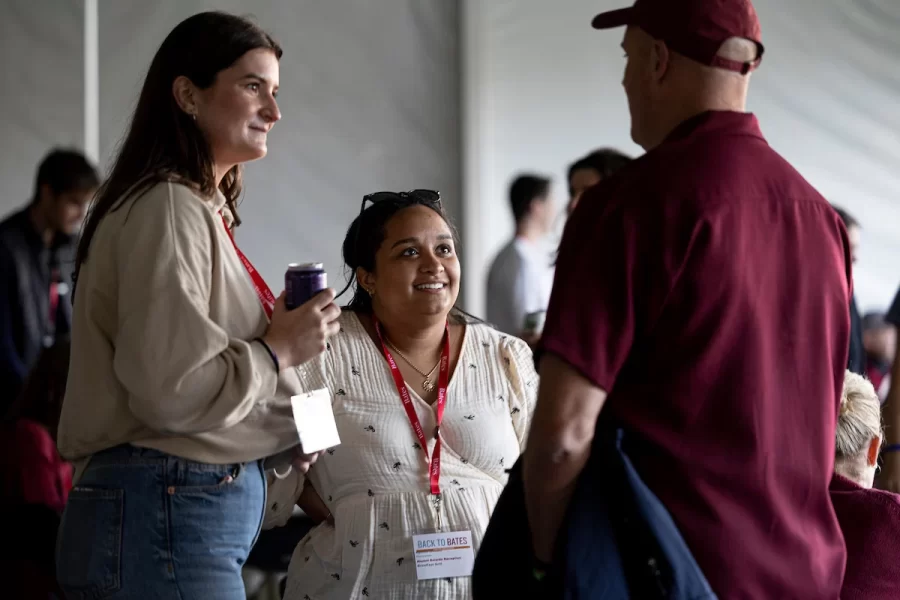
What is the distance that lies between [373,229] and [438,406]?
21.3 inches

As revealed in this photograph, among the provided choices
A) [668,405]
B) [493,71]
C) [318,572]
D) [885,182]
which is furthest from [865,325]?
[668,405]

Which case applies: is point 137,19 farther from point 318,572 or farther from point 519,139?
point 318,572

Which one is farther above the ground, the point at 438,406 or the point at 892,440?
the point at 438,406

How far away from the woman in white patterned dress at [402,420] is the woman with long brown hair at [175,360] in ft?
1.68

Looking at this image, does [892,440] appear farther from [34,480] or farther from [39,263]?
[39,263]

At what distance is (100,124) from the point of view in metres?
5.33

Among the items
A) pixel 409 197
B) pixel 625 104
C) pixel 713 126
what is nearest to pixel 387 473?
pixel 409 197

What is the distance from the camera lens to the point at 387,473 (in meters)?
2.30

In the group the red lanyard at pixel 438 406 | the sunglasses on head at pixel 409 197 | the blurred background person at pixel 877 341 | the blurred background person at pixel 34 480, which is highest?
the sunglasses on head at pixel 409 197

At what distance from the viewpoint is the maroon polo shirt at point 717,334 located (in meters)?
1.35

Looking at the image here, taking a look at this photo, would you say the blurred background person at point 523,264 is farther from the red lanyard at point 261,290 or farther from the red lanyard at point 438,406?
the red lanyard at point 261,290

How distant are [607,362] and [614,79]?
4374 millimetres

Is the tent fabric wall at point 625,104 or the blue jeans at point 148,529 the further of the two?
the tent fabric wall at point 625,104

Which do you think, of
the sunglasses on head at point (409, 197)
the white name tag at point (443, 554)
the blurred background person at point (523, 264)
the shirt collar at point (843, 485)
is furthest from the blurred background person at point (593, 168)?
the shirt collar at point (843, 485)
